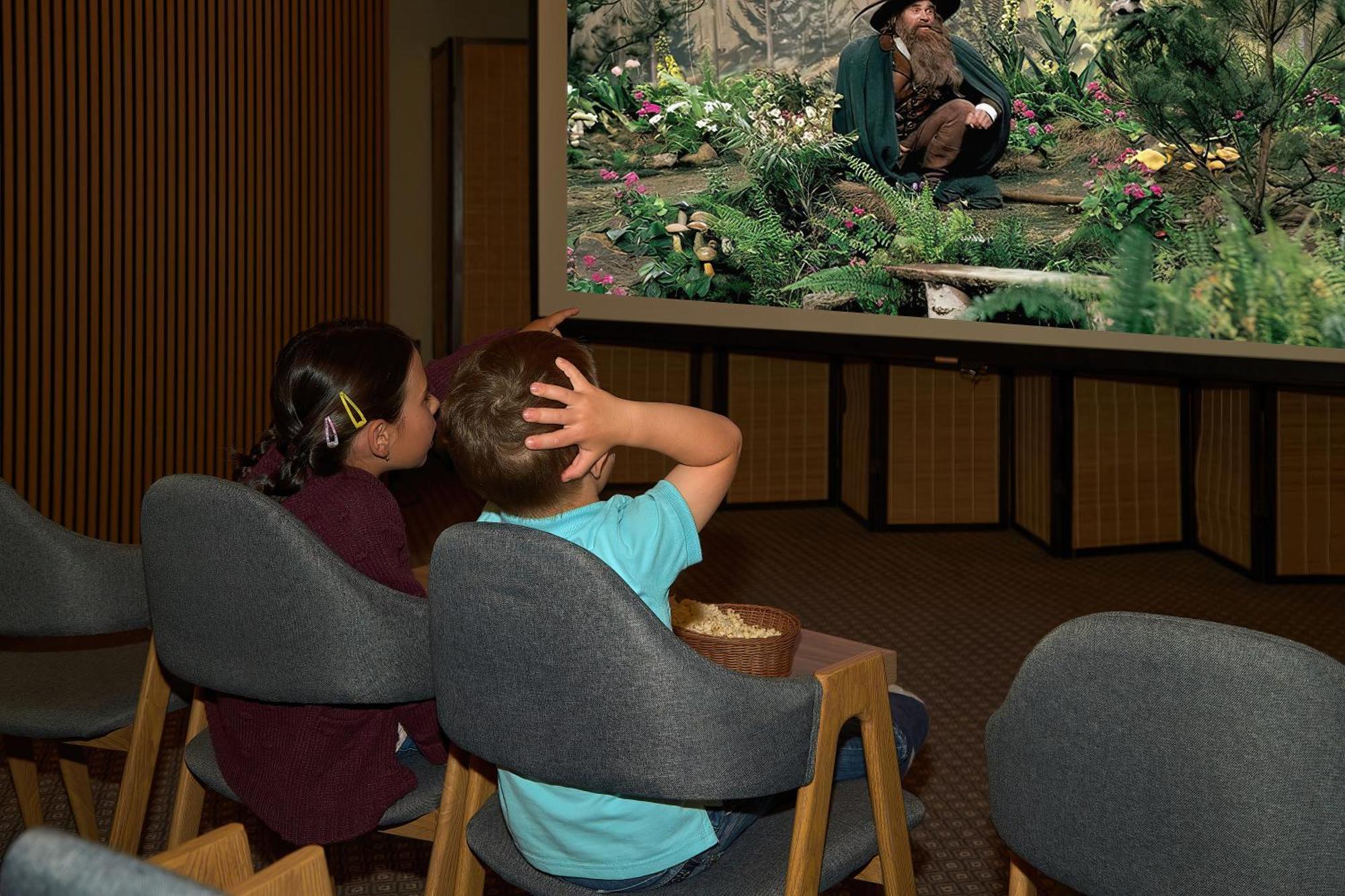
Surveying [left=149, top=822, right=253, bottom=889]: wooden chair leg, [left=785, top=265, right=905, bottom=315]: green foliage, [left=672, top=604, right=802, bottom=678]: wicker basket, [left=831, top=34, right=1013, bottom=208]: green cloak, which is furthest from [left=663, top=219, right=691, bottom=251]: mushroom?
[left=149, top=822, right=253, bottom=889]: wooden chair leg

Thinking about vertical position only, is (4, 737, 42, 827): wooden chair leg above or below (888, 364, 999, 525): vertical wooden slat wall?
below

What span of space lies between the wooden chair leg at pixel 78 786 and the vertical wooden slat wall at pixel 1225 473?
382 cm

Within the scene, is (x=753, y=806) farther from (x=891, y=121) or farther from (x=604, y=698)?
(x=891, y=121)

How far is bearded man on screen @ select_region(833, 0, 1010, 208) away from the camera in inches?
114

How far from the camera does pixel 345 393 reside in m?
1.80

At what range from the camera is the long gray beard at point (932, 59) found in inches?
115

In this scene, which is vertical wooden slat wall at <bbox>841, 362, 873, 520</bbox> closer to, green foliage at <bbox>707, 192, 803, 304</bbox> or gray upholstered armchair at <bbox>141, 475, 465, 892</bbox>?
green foliage at <bbox>707, 192, 803, 304</bbox>

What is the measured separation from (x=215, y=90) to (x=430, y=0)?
9.18ft

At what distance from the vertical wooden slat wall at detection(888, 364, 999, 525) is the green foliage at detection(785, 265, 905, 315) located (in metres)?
2.16

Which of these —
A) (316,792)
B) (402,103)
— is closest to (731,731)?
(316,792)

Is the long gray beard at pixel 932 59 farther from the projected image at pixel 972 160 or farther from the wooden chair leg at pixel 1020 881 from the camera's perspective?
the wooden chair leg at pixel 1020 881

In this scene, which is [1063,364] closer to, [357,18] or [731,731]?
[731,731]

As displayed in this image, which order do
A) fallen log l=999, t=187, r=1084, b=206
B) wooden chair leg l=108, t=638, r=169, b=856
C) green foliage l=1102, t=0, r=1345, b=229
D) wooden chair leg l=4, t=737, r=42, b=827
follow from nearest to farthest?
wooden chair leg l=108, t=638, r=169, b=856, wooden chair leg l=4, t=737, r=42, b=827, green foliage l=1102, t=0, r=1345, b=229, fallen log l=999, t=187, r=1084, b=206

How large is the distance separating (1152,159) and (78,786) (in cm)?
250
